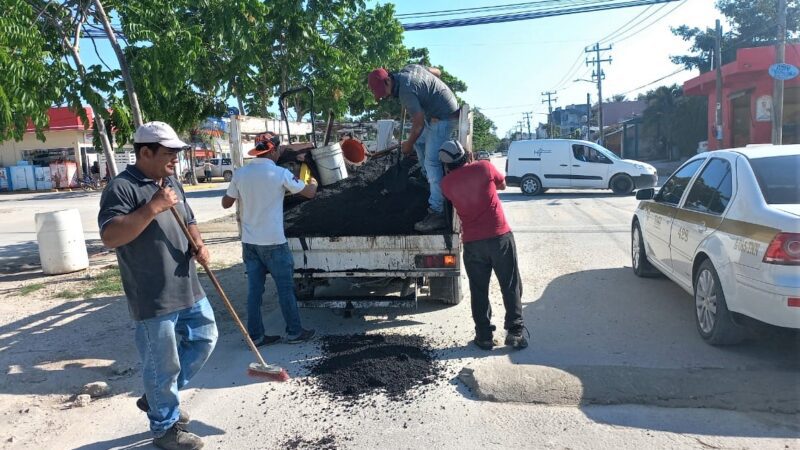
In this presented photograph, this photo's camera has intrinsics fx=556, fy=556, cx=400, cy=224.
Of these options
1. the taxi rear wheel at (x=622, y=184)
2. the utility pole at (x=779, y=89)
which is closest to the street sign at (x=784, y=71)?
the utility pole at (x=779, y=89)

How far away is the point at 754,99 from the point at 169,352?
29264 millimetres

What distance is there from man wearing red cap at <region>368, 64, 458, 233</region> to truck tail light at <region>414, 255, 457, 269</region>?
401mm

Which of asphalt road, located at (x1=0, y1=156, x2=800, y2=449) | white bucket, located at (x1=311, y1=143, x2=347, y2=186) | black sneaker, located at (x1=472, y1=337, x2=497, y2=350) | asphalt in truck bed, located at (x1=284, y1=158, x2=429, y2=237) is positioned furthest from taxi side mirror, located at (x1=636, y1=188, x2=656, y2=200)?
white bucket, located at (x1=311, y1=143, x2=347, y2=186)

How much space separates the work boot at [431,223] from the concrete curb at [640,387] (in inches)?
56.8

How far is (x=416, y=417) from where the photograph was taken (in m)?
3.63

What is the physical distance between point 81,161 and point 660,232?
37.1 metres

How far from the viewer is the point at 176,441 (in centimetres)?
329

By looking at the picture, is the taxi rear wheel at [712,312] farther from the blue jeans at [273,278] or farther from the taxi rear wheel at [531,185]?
the taxi rear wheel at [531,185]

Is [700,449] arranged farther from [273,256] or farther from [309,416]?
[273,256]

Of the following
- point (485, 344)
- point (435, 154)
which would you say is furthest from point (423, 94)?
point (485, 344)

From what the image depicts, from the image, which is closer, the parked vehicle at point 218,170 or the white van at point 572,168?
the white van at point 572,168

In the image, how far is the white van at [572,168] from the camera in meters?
18.2

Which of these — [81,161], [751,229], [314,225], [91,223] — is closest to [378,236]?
[314,225]

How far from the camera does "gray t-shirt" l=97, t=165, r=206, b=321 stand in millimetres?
3021
